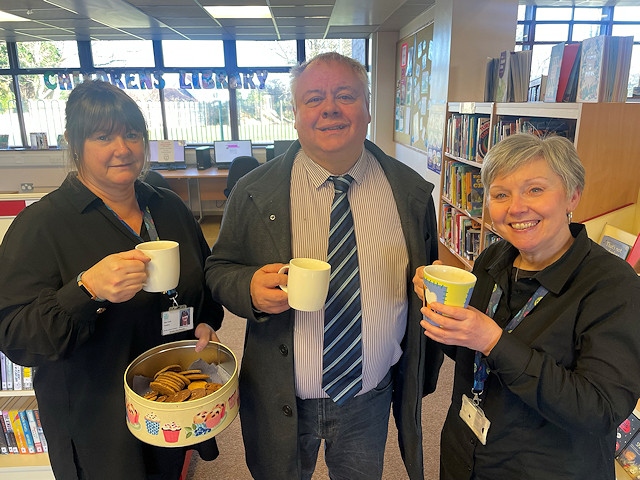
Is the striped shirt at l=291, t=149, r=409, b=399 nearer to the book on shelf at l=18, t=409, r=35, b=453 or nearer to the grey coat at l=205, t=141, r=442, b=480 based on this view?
the grey coat at l=205, t=141, r=442, b=480

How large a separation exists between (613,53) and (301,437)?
1.99 metres

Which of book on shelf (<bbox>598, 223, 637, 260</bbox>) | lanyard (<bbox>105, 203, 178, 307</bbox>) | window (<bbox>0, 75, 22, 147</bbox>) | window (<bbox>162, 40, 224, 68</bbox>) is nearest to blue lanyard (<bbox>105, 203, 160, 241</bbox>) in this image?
lanyard (<bbox>105, 203, 178, 307</bbox>)

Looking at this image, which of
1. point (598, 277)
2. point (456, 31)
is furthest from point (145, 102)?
point (598, 277)

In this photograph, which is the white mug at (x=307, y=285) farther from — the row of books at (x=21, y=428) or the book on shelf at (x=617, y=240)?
the row of books at (x=21, y=428)

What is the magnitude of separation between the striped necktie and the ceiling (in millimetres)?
3928

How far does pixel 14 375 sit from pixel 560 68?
9.43ft

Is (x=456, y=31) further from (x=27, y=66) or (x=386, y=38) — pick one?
(x=27, y=66)

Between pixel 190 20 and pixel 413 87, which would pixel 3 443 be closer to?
pixel 190 20

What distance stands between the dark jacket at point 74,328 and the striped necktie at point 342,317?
474 mm

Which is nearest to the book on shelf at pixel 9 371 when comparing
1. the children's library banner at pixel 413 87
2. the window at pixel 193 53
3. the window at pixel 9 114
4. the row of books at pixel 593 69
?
the row of books at pixel 593 69

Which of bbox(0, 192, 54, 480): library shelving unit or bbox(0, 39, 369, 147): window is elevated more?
bbox(0, 39, 369, 147): window

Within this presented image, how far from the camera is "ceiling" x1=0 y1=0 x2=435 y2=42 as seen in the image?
446 centimetres

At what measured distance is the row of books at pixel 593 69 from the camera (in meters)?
1.88

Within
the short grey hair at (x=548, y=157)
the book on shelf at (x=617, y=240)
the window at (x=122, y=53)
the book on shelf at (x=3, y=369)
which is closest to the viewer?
the short grey hair at (x=548, y=157)
